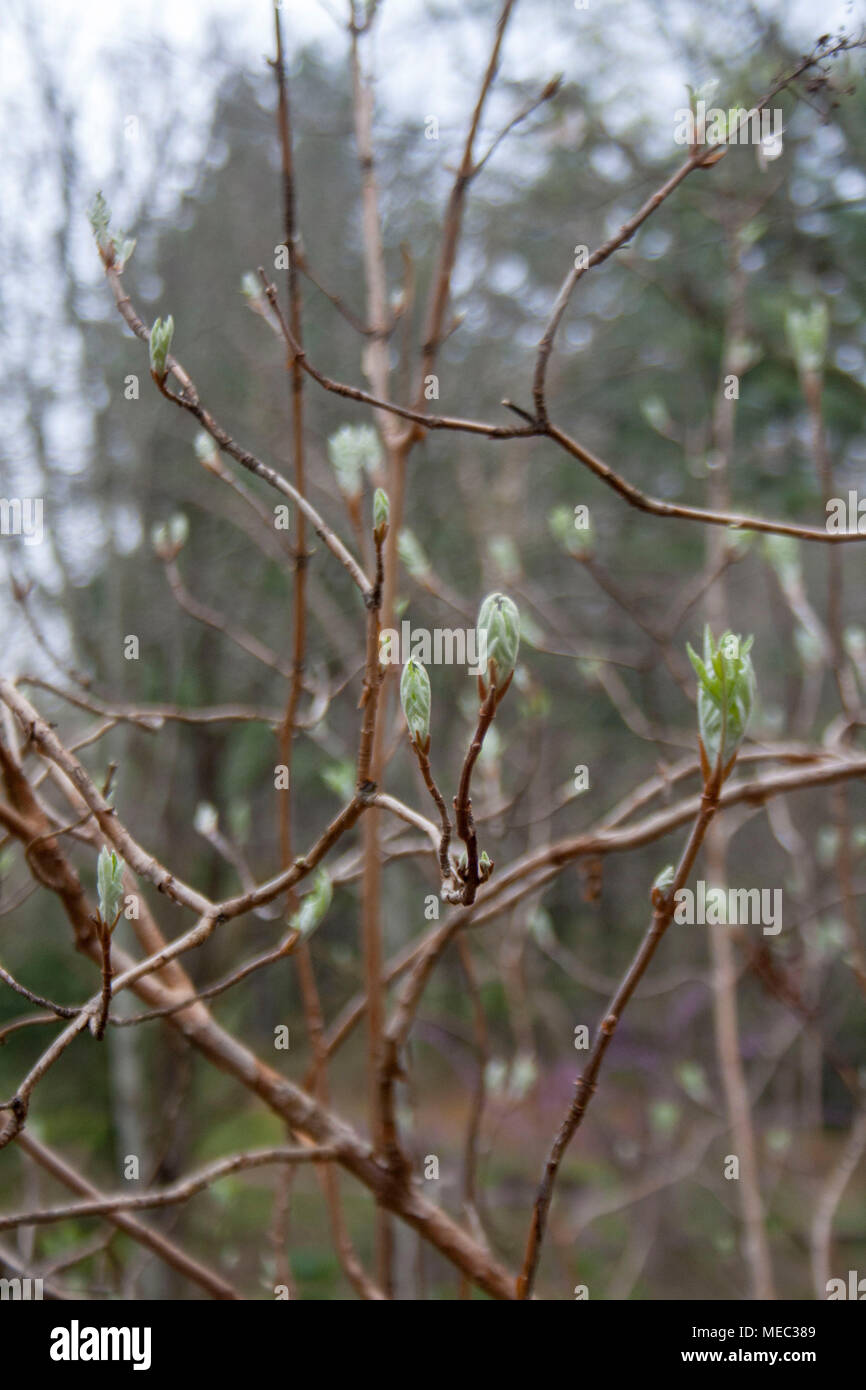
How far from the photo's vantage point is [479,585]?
347 centimetres

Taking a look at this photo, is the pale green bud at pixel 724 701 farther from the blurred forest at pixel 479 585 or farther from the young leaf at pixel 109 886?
the blurred forest at pixel 479 585

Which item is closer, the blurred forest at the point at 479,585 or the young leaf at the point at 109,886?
the young leaf at the point at 109,886

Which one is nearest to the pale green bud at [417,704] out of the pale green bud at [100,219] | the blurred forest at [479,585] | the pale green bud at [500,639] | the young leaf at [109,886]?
the pale green bud at [500,639]

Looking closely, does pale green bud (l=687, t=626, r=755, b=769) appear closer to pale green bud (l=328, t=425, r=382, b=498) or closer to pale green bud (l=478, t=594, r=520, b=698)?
pale green bud (l=478, t=594, r=520, b=698)

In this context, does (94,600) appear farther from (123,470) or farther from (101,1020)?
(101,1020)

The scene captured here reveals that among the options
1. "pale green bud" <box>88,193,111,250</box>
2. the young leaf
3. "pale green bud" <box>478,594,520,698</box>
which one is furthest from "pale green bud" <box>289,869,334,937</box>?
"pale green bud" <box>88,193,111,250</box>

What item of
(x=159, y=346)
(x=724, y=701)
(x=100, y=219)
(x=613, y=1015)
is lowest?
(x=613, y=1015)

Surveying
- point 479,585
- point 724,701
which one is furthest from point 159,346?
point 479,585

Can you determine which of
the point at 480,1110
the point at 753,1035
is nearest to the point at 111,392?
the point at 480,1110

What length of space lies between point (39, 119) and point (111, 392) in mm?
643

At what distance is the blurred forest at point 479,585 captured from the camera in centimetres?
177

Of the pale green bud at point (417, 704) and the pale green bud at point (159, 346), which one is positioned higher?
the pale green bud at point (159, 346)

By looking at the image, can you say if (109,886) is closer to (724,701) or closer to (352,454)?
(724,701)

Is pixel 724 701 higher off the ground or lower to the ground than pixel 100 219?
lower
